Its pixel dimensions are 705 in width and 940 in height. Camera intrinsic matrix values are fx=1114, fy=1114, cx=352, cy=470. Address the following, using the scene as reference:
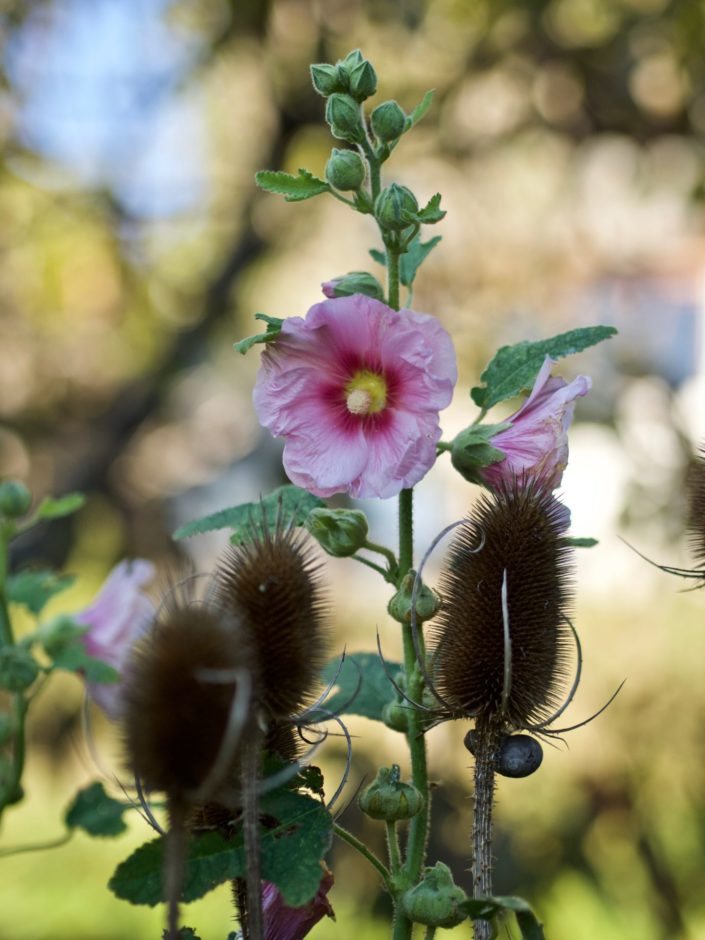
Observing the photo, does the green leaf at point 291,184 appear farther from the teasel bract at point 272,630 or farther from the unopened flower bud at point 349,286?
the teasel bract at point 272,630

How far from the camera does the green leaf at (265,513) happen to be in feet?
1.79

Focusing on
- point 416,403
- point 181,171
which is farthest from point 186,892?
point 181,171

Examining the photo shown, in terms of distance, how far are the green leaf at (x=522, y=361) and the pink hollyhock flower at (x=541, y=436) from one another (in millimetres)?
13

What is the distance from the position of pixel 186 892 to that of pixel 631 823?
2157mm

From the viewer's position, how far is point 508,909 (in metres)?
0.43

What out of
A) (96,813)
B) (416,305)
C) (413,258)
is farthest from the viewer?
(416,305)

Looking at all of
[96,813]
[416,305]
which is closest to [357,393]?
[96,813]

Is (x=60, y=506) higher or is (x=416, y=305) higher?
(x=416, y=305)

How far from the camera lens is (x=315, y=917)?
523 mm

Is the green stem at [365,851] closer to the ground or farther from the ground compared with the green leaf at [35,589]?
closer to the ground

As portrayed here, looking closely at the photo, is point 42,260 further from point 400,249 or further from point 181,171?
point 400,249

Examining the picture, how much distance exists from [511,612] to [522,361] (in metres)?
0.15

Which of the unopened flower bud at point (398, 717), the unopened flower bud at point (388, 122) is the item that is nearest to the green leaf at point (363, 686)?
the unopened flower bud at point (398, 717)

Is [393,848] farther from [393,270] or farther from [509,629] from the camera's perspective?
[393,270]
